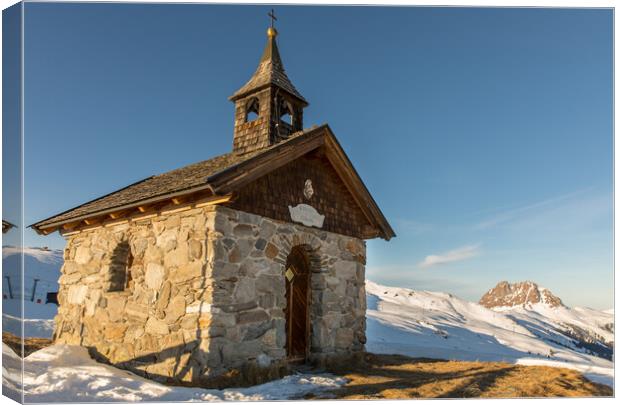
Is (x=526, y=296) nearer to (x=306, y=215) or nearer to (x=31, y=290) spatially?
(x=306, y=215)

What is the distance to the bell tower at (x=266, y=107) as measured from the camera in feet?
40.5

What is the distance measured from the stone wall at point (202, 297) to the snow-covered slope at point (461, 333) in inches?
146

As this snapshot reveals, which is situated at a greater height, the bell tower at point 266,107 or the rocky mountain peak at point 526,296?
the bell tower at point 266,107

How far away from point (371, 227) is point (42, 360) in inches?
302

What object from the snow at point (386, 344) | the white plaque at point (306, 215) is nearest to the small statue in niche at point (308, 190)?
the white plaque at point (306, 215)

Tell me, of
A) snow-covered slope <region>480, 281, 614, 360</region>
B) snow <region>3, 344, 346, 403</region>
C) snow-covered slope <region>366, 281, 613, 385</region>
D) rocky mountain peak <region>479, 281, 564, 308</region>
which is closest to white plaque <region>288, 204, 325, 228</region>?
snow <region>3, 344, 346, 403</region>

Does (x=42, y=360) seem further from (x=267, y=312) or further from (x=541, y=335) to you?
(x=541, y=335)

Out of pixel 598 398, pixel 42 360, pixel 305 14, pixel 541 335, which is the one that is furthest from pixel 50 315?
pixel 541 335

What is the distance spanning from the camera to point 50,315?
15.8 meters

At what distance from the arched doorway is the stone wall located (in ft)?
0.52

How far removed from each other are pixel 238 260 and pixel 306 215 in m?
2.19

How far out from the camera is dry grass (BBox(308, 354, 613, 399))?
798 centimetres

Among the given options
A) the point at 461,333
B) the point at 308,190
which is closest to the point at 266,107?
the point at 308,190

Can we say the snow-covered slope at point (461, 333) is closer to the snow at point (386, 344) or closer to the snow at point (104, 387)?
the snow at point (386, 344)
